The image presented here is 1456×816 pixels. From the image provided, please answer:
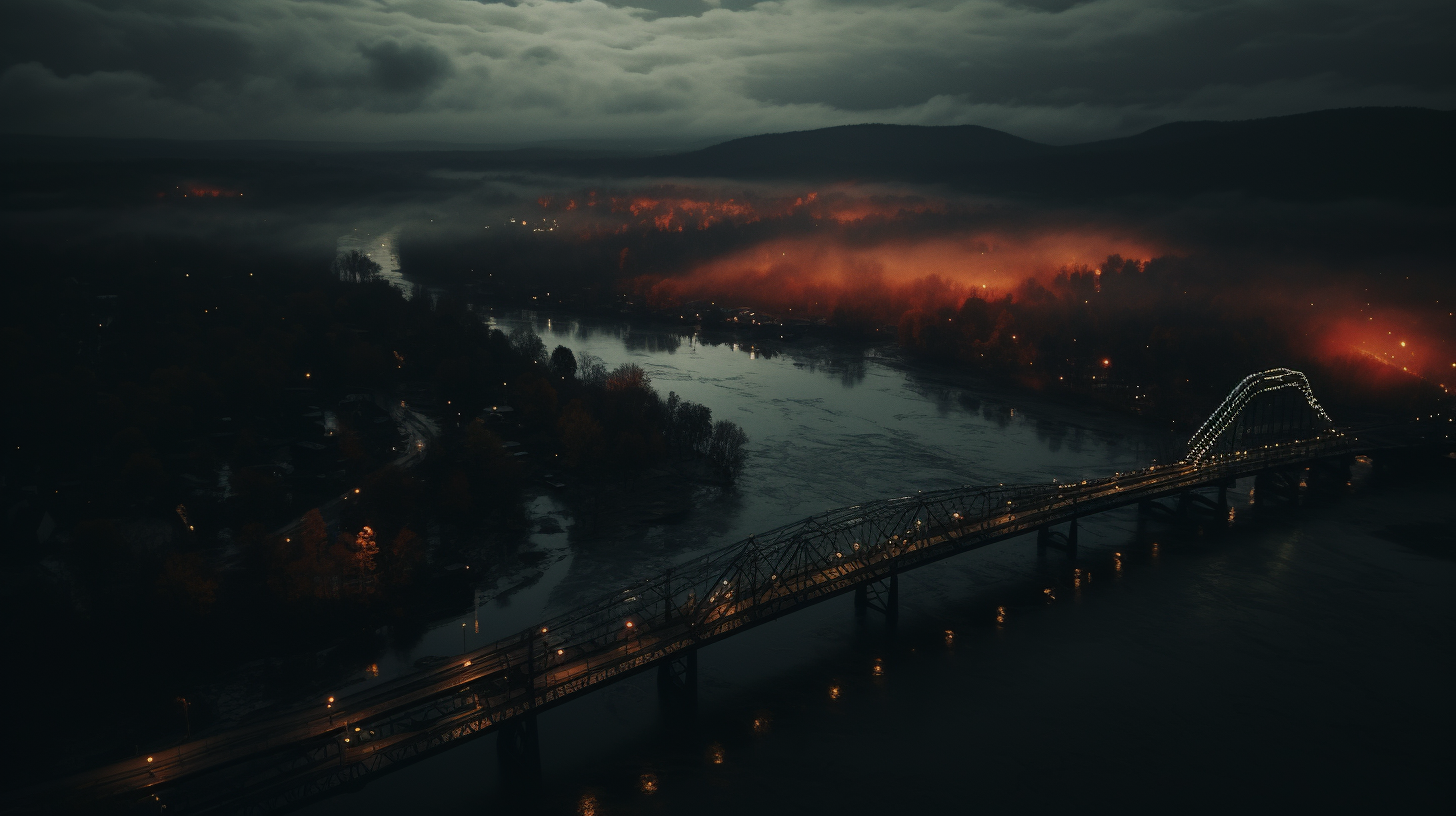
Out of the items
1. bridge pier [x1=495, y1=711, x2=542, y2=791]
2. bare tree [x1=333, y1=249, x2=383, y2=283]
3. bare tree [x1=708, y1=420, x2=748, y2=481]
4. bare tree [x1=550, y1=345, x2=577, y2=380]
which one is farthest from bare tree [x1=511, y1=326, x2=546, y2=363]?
bridge pier [x1=495, y1=711, x2=542, y2=791]

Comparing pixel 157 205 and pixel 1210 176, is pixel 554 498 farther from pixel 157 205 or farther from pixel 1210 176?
pixel 1210 176

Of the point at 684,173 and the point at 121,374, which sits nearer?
the point at 121,374

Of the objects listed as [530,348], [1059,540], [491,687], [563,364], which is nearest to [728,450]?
[1059,540]

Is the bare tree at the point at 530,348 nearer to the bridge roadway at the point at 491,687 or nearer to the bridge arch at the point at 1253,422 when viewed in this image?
the bridge roadway at the point at 491,687

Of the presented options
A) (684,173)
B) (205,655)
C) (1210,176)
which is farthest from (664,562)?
(684,173)

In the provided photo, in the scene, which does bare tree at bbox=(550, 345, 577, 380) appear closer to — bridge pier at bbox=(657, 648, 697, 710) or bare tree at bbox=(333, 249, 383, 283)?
bridge pier at bbox=(657, 648, 697, 710)

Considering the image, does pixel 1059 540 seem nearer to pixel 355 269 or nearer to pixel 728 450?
pixel 728 450
